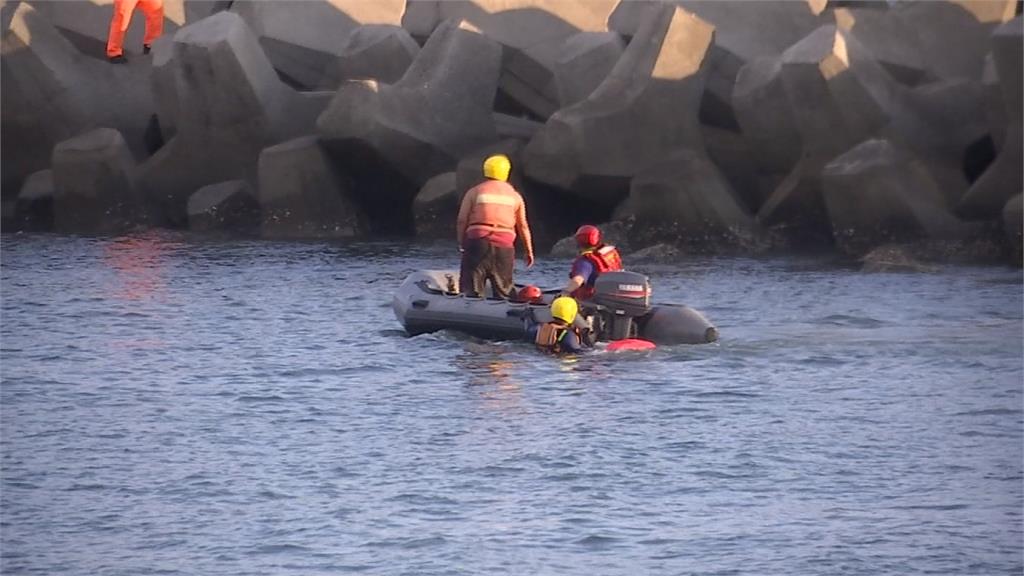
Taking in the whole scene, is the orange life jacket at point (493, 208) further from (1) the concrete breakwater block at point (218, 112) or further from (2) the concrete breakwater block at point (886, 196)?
(1) the concrete breakwater block at point (218, 112)

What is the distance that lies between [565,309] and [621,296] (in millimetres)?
540

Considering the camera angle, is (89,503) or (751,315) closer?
(89,503)

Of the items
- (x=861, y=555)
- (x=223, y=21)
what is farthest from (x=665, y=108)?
(x=861, y=555)

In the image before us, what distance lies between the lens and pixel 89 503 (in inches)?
512

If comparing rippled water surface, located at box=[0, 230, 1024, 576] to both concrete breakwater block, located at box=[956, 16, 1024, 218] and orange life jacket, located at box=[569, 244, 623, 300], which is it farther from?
concrete breakwater block, located at box=[956, 16, 1024, 218]

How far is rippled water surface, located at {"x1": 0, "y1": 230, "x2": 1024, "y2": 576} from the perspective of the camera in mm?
12008

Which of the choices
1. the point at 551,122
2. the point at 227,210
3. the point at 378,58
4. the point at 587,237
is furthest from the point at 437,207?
the point at 587,237

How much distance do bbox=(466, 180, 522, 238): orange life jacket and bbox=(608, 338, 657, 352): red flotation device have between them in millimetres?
1798

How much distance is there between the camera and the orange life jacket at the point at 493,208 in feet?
62.3

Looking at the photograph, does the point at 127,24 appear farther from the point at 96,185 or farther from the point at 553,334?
the point at 553,334

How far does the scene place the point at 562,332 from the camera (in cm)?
1752

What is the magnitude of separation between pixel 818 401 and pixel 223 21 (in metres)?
13.5

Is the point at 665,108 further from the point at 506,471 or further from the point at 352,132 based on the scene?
the point at 506,471

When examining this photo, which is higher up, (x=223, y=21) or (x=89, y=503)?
(x=223, y=21)
